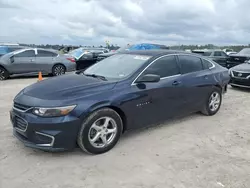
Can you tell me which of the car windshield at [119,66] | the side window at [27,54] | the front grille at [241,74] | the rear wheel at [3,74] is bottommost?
the rear wheel at [3,74]

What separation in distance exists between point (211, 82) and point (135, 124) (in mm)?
2442

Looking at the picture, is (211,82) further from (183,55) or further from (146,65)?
(146,65)

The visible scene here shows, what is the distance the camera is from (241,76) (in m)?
9.57

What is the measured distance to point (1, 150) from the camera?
4051 millimetres

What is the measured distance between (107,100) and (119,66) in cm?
111

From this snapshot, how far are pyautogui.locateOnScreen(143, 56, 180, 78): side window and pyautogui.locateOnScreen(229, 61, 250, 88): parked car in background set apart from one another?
5.32 metres

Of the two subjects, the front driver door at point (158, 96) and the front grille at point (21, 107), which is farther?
the front driver door at point (158, 96)

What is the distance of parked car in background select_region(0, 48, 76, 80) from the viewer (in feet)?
40.1

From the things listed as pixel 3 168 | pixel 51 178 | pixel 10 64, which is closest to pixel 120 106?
pixel 51 178

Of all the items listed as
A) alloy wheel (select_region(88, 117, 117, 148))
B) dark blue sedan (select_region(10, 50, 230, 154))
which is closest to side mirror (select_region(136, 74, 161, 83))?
dark blue sedan (select_region(10, 50, 230, 154))

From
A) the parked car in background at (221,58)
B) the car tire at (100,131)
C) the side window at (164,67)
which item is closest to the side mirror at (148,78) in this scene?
the side window at (164,67)

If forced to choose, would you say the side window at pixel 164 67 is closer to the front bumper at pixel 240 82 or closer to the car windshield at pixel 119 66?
the car windshield at pixel 119 66

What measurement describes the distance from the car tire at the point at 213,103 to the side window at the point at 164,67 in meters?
1.28

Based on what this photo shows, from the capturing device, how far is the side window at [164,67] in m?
4.69
